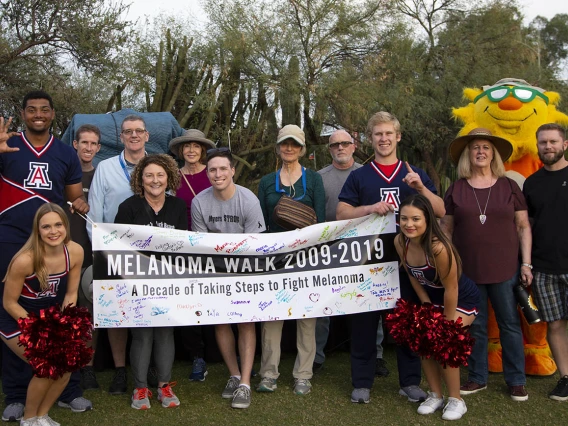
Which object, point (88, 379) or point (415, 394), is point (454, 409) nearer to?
point (415, 394)

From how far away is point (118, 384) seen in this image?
469cm

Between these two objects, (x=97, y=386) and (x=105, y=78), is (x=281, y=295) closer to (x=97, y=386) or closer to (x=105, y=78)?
(x=97, y=386)

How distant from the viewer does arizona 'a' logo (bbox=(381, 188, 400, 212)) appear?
4.59m

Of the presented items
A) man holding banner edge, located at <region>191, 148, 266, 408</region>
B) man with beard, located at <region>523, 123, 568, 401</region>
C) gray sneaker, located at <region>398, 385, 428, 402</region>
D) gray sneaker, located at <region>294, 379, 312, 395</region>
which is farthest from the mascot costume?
gray sneaker, located at <region>294, 379, 312, 395</region>

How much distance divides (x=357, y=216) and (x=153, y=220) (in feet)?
4.90

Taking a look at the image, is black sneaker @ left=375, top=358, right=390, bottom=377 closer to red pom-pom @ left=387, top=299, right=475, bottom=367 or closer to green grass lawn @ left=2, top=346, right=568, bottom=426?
green grass lawn @ left=2, top=346, right=568, bottom=426

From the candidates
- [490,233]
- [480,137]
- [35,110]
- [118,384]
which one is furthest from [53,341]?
[480,137]

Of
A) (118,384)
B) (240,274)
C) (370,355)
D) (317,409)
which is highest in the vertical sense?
(240,274)

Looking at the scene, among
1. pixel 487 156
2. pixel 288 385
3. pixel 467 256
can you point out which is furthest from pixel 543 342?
pixel 288 385

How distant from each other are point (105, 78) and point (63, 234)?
956 cm

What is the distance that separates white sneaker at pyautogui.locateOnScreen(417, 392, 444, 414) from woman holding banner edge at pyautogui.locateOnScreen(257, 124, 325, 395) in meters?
0.88

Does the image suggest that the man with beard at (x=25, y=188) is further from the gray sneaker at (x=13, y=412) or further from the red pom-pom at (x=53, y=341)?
the red pom-pom at (x=53, y=341)

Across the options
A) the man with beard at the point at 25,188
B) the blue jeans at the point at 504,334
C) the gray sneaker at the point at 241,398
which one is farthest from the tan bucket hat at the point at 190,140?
the blue jeans at the point at 504,334

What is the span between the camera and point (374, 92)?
14961mm
